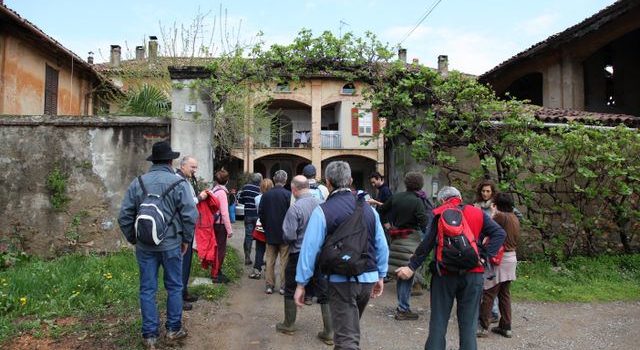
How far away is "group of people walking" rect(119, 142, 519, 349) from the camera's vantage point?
11.4 feet

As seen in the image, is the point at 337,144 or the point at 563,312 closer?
the point at 563,312

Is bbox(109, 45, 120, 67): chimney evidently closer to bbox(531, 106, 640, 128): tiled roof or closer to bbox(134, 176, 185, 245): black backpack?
bbox(531, 106, 640, 128): tiled roof

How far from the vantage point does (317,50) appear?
322 inches

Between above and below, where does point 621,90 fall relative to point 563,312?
above

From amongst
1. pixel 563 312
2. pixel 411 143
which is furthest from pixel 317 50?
pixel 563 312

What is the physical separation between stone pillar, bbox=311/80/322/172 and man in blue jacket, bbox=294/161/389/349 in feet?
83.3

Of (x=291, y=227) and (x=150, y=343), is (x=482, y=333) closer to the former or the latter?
(x=291, y=227)

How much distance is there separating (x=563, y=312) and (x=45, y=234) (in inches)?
324

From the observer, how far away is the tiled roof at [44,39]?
11.4m

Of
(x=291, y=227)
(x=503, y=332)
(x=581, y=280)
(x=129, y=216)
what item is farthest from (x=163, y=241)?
(x=581, y=280)

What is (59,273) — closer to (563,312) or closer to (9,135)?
(9,135)

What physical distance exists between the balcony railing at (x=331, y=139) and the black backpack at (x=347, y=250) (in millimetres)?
26479

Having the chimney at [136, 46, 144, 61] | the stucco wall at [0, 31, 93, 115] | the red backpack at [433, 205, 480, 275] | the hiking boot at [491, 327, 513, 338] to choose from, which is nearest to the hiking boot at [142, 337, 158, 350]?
the red backpack at [433, 205, 480, 275]

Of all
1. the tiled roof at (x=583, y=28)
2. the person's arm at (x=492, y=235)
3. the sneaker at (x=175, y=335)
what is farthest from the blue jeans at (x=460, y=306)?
the tiled roof at (x=583, y=28)
